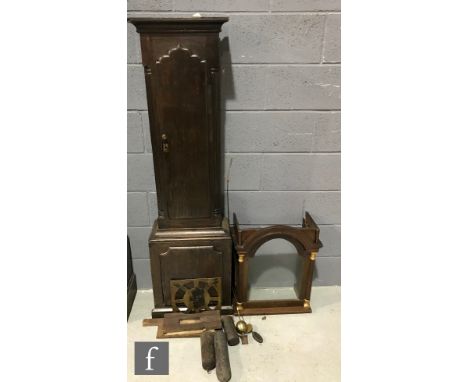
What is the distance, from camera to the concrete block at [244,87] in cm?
149

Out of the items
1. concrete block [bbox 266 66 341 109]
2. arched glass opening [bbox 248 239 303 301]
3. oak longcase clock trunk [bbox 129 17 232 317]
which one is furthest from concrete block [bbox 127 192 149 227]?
concrete block [bbox 266 66 341 109]

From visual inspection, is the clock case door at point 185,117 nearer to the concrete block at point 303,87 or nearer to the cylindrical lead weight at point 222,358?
the concrete block at point 303,87

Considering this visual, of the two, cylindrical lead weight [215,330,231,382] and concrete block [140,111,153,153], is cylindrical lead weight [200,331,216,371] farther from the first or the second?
concrete block [140,111,153,153]

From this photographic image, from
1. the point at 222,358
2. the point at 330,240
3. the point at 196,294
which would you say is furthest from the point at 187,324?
the point at 330,240

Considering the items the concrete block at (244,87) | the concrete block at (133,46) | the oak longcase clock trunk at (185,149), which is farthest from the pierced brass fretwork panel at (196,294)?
the concrete block at (133,46)

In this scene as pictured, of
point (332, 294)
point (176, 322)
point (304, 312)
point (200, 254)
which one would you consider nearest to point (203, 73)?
point (200, 254)

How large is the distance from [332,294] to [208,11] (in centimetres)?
144

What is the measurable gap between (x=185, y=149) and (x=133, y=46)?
48 centimetres

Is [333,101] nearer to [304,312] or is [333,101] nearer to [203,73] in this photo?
[203,73]

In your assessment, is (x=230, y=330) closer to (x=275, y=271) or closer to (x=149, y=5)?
(x=275, y=271)

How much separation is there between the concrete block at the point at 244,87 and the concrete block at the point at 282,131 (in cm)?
4

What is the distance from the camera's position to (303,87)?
1526 mm

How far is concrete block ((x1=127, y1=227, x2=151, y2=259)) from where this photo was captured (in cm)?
172

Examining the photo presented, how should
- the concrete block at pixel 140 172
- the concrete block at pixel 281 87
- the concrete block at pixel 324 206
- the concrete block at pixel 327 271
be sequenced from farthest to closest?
the concrete block at pixel 327 271
the concrete block at pixel 324 206
the concrete block at pixel 140 172
the concrete block at pixel 281 87
